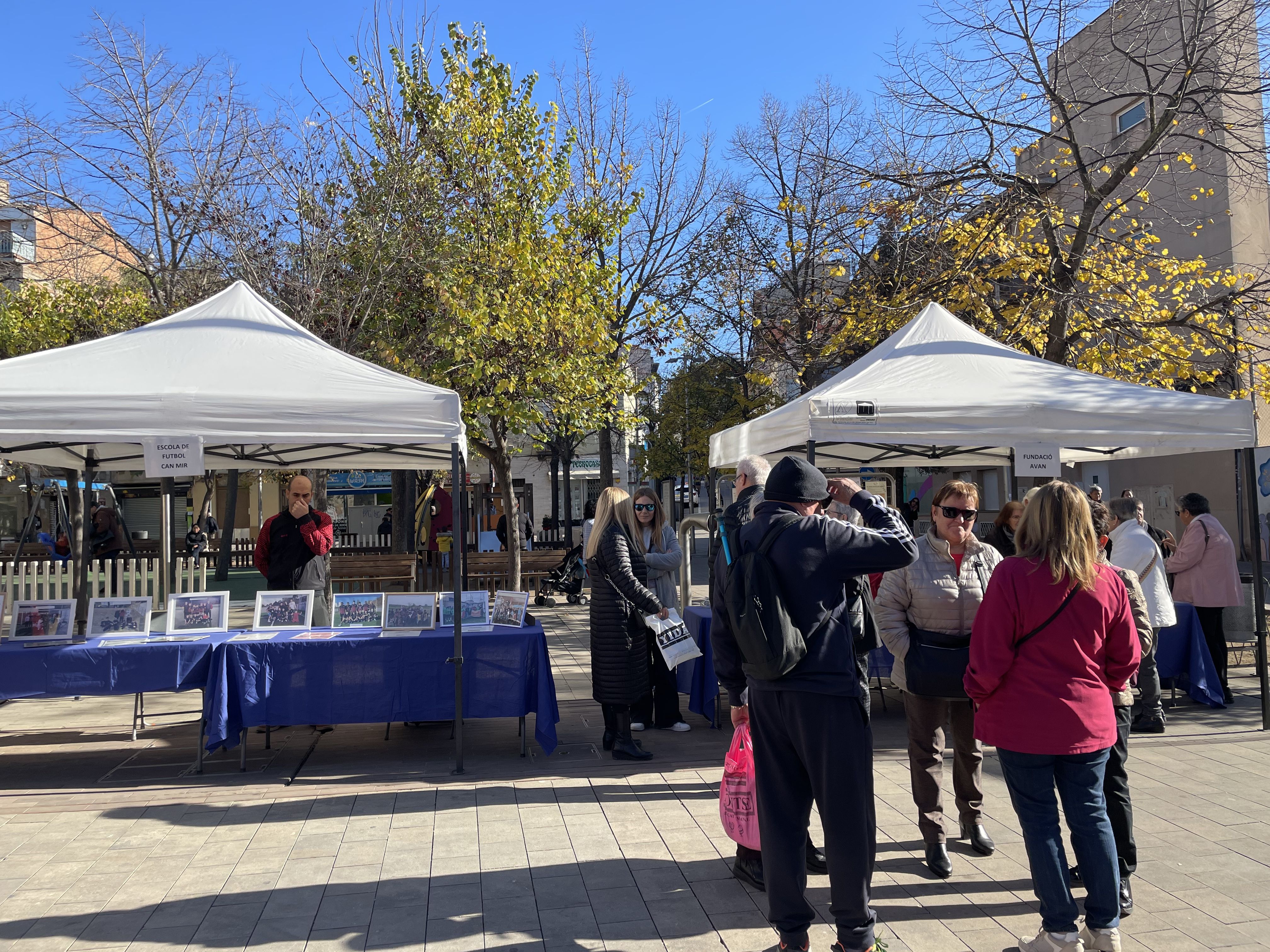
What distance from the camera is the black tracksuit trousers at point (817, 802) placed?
3.22m

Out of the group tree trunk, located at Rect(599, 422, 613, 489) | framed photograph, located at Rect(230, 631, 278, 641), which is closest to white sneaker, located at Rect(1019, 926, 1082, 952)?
framed photograph, located at Rect(230, 631, 278, 641)

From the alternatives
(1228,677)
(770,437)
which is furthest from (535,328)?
(1228,677)

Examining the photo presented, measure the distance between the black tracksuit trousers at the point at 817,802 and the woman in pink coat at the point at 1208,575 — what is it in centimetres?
585

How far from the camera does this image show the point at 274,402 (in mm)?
5840

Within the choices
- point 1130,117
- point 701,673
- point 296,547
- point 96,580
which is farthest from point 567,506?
point 701,673

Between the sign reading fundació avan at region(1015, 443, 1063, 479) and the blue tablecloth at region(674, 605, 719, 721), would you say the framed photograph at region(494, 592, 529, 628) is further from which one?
the sign reading fundació avan at region(1015, 443, 1063, 479)

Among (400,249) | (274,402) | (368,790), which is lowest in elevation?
(368,790)

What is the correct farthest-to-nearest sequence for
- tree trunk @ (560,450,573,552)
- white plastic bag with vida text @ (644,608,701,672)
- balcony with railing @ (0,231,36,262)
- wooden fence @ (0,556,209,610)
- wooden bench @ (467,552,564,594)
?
tree trunk @ (560,450,573,552) < wooden bench @ (467,552,564,594) < wooden fence @ (0,556,209,610) < balcony with railing @ (0,231,36,262) < white plastic bag with vida text @ (644,608,701,672)

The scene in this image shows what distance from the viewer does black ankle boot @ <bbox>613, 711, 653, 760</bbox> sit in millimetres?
6301

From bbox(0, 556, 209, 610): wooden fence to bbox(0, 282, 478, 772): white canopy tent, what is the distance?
22.1 ft

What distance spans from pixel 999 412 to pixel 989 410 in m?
0.07

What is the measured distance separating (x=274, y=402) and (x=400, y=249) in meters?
8.62

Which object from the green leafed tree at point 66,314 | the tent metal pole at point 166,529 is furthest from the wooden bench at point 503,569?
the green leafed tree at point 66,314

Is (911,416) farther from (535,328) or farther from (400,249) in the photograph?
(400,249)
